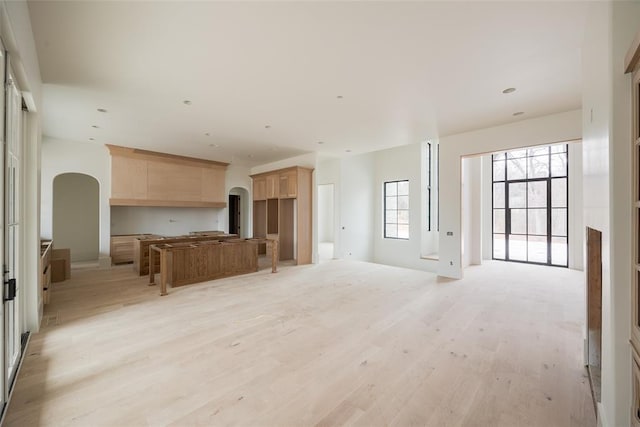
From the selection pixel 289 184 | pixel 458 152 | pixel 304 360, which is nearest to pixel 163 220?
pixel 289 184

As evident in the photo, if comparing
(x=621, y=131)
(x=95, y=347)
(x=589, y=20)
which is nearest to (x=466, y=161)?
(x=589, y=20)

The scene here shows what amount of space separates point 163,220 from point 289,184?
396 cm

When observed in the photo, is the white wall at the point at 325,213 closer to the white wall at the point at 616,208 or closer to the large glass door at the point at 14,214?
the large glass door at the point at 14,214

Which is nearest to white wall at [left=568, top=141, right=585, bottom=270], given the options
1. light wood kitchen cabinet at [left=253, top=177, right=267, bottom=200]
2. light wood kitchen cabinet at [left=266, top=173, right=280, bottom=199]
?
light wood kitchen cabinet at [left=266, top=173, right=280, bottom=199]

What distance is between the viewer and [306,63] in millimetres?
2801

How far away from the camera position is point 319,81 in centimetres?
319

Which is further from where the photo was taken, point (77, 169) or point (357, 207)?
point (357, 207)

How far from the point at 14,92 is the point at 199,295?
121 inches

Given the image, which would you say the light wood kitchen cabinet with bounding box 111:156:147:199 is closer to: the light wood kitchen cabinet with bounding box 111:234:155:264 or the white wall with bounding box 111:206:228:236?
the white wall with bounding box 111:206:228:236

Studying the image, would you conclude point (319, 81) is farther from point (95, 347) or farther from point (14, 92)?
point (95, 347)

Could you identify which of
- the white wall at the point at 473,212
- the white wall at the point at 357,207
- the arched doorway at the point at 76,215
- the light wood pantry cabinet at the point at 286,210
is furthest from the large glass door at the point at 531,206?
the arched doorway at the point at 76,215

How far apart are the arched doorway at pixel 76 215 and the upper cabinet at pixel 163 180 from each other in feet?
4.33

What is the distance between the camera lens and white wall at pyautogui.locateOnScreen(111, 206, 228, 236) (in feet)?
23.3

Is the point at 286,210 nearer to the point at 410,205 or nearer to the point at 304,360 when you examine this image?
the point at 410,205
